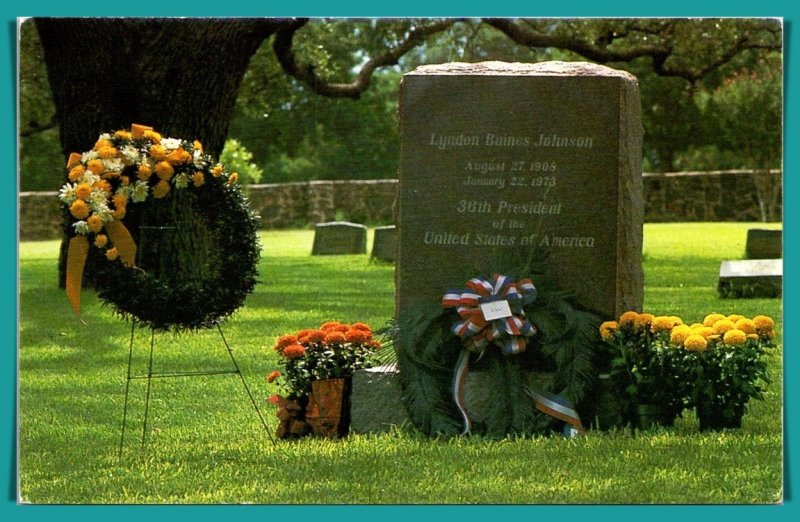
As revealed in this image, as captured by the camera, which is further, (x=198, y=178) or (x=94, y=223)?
(x=198, y=178)

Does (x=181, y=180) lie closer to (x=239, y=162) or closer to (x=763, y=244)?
(x=763, y=244)

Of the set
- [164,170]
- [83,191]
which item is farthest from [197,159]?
[83,191]

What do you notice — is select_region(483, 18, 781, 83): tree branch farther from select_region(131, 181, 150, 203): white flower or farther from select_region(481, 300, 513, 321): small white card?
select_region(131, 181, 150, 203): white flower

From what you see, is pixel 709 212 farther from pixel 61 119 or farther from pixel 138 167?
pixel 138 167

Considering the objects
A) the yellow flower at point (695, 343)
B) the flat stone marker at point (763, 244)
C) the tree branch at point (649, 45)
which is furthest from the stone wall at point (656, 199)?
the yellow flower at point (695, 343)

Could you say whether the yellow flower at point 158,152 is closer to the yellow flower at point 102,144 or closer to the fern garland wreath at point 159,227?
the fern garland wreath at point 159,227

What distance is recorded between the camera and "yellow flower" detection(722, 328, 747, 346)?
25.7ft

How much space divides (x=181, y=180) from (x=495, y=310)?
6.35 ft

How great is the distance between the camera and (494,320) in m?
7.86

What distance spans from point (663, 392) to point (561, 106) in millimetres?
1737

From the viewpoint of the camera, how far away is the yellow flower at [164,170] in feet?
26.2

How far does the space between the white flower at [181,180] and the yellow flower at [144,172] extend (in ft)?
0.53

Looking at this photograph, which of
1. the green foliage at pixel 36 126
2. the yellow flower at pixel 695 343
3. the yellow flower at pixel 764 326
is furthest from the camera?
the green foliage at pixel 36 126

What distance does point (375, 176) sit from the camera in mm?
15859
